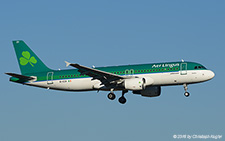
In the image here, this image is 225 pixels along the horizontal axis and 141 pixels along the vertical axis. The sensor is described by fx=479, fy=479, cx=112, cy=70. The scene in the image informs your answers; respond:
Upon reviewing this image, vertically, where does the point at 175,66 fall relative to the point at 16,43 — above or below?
below

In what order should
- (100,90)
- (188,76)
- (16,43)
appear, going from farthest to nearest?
1. (16,43)
2. (100,90)
3. (188,76)

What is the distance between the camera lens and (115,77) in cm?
5638

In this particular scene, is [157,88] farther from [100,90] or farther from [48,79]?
[48,79]

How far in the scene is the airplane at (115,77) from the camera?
5541cm

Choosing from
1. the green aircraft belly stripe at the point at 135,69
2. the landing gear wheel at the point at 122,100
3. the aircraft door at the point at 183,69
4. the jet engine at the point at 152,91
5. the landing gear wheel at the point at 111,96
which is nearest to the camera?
the aircraft door at the point at 183,69

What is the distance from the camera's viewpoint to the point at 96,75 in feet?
186

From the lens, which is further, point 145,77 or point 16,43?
point 16,43

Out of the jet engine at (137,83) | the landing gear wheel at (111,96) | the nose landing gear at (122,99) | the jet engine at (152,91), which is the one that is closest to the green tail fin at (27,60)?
the landing gear wheel at (111,96)

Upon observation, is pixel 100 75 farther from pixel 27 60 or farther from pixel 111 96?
pixel 27 60

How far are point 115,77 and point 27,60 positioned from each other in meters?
14.5

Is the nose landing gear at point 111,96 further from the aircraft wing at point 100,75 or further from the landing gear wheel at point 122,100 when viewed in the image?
the landing gear wheel at point 122,100

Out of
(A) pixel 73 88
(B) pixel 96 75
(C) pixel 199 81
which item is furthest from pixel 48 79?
(C) pixel 199 81

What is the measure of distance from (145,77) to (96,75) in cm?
580

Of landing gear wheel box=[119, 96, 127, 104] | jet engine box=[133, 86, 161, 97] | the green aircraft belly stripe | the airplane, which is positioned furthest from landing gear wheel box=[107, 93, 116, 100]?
jet engine box=[133, 86, 161, 97]
